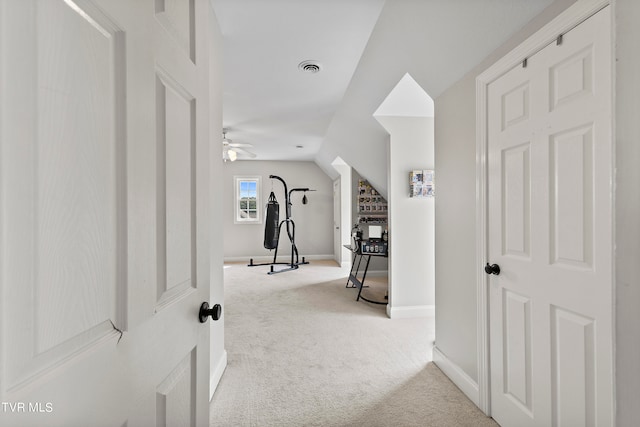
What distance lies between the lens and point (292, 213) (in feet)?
24.6

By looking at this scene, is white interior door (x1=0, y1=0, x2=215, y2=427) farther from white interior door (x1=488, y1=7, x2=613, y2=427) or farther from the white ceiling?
white interior door (x1=488, y1=7, x2=613, y2=427)

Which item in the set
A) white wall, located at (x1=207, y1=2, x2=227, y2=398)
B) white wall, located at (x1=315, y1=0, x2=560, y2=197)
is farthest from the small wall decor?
white wall, located at (x1=207, y1=2, x2=227, y2=398)

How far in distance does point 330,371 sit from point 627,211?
1.93 metres

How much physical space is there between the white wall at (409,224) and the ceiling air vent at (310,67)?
1.02 m

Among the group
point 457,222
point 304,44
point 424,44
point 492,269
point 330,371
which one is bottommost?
point 330,371

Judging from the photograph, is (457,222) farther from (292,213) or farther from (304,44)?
(292,213)

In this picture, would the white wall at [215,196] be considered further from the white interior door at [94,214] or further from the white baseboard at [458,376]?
the white baseboard at [458,376]

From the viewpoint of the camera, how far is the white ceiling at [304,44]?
1579 millimetres

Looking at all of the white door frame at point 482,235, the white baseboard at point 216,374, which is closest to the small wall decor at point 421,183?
the white door frame at point 482,235

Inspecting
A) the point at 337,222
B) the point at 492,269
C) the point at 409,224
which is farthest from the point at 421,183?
the point at 337,222

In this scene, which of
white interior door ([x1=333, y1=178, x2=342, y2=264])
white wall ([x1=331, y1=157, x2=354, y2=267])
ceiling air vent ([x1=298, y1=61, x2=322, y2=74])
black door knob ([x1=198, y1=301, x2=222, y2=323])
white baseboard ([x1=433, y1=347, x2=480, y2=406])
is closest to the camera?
black door knob ([x1=198, y1=301, x2=222, y2=323])

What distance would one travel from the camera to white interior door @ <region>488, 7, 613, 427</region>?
3.59 feet

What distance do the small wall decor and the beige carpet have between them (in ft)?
4.52

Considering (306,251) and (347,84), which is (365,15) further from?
(306,251)
